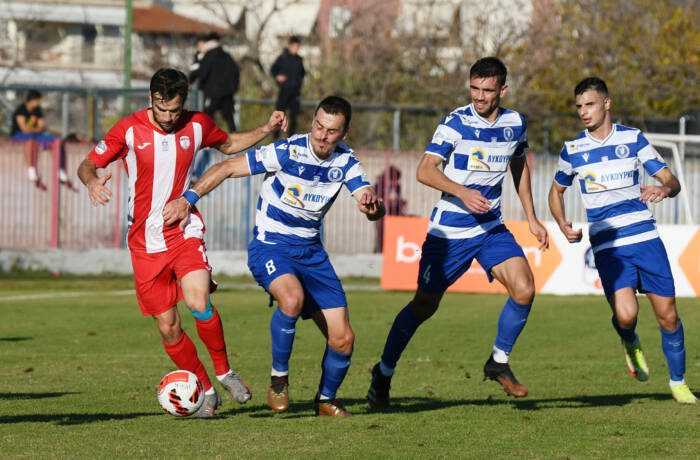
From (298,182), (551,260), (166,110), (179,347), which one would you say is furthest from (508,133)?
(551,260)

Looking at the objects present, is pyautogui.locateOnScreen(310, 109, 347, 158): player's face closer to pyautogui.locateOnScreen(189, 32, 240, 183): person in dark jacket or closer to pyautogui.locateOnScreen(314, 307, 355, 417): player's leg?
pyautogui.locateOnScreen(314, 307, 355, 417): player's leg

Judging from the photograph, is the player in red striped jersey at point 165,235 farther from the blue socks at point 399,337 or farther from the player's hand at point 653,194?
the player's hand at point 653,194

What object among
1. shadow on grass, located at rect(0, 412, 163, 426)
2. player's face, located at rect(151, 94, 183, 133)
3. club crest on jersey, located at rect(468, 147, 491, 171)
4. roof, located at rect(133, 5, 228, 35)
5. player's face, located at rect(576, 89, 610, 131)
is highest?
roof, located at rect(133, 5, 228, 35)

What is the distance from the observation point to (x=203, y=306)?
A: 32.6 ft

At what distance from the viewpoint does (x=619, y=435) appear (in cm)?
927

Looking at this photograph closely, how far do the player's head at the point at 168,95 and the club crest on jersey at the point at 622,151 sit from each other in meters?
3.23

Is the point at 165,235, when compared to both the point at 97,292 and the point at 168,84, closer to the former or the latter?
the point at 168,84

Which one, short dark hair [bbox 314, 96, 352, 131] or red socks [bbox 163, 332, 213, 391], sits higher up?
short dark hair [bbox 314, 96, 352, 131]

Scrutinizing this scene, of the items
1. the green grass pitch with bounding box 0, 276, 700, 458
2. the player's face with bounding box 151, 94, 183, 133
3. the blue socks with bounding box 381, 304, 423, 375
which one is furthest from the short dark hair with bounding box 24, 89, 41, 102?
the player's face with bounding box 151, 94, 183, 133

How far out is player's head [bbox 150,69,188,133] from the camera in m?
9.73

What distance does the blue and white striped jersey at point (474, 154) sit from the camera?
34.4 feet

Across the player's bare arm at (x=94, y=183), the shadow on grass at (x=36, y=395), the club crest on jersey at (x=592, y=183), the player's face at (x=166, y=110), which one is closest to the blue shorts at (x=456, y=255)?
the club crest on jersey at (x=592, y=183)

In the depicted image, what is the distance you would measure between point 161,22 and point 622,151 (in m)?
50.0

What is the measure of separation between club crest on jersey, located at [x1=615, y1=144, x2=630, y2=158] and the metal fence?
53.1ft
